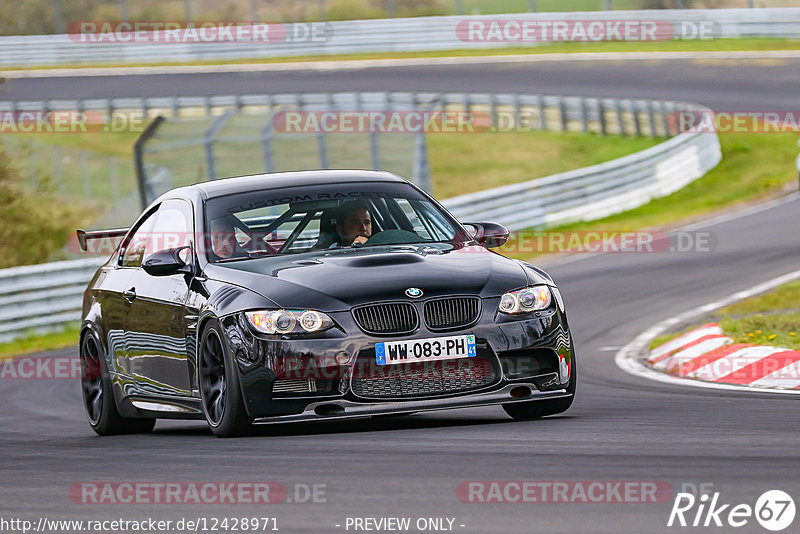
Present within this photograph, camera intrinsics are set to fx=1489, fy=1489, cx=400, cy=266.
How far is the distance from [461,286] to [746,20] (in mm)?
38268

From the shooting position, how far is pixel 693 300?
1546 centimetres

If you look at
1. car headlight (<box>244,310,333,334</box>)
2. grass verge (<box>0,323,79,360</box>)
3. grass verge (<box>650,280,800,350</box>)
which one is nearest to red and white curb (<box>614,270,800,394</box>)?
grass verge (<box>650,280,800,350</box>)

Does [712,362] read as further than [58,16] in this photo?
No

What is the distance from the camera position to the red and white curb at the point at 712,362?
9.61m

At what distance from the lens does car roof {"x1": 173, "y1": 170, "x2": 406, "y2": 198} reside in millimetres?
8828

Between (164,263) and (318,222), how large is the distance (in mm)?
908

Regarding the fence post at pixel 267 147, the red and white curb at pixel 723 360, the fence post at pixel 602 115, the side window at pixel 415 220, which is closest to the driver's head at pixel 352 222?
the side window at pixel 415 220

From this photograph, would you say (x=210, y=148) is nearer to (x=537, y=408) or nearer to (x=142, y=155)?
(x=142, y=155)

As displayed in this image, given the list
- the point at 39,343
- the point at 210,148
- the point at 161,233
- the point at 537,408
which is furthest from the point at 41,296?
the point at 537,408

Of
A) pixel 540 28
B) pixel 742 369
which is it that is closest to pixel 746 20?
pixel 540 28

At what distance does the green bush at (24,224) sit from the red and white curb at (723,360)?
15844 millimetres

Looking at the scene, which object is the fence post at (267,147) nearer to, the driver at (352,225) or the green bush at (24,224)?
the green bush at (24,224)

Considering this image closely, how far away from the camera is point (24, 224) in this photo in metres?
26.2

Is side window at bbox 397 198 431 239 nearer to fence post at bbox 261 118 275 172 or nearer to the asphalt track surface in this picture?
the asphalt track surface
